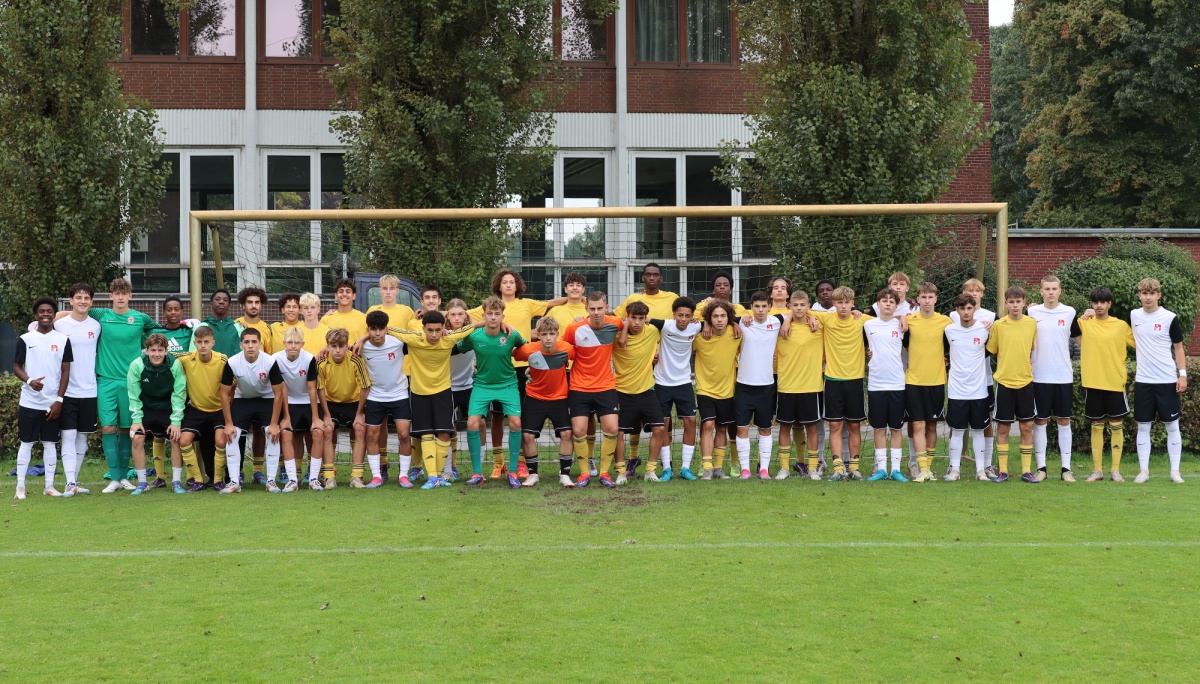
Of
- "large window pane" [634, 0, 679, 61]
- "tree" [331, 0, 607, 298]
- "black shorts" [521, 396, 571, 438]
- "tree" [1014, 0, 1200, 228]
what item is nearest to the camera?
"black shorts" [521, 396, 571, 438]

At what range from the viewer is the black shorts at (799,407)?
10.0m

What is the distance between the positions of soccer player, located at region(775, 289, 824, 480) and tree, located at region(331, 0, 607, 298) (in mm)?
5308

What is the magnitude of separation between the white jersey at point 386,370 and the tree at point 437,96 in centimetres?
465

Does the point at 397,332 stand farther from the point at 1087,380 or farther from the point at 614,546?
the point at 1087,380

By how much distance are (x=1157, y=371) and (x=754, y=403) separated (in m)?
3.59

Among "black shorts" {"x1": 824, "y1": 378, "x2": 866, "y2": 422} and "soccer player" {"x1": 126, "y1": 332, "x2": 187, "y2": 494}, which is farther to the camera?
"black shorts" {"x1": 824, "y1": 378, "x2": 866, "y2": 422}


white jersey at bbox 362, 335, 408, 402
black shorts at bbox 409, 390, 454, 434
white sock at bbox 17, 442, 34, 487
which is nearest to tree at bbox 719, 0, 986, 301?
black shorts at bbox 409, 390, 454, 434

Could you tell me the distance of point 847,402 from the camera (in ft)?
32.8

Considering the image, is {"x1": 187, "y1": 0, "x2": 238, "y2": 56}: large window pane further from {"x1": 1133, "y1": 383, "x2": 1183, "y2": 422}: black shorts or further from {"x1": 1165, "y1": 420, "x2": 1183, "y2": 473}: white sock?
{"x1": 1165, "y1": 420, "x2": 1183, "y2": 473}: white sock

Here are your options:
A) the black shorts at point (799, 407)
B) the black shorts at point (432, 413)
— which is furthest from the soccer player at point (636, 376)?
the black shorts at point (432, 413)

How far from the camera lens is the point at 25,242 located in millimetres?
13172

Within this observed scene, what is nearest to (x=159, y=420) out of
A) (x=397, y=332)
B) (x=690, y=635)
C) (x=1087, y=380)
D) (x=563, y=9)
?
(x=397, y=332)

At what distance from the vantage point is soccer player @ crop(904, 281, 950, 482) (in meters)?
9.99

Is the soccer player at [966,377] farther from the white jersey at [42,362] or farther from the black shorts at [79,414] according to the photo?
the white jersey at [42,362]
